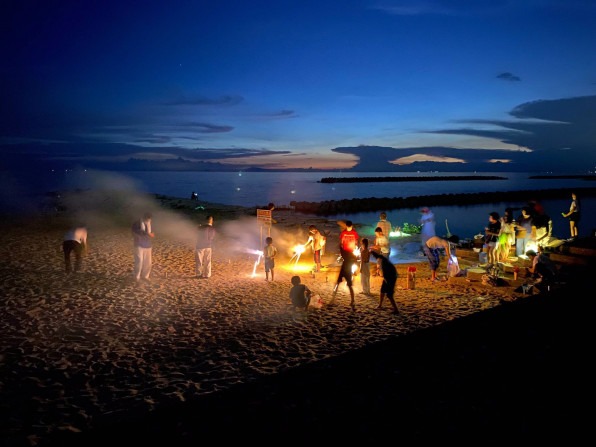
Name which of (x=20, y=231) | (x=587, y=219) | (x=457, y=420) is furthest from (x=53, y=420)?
(x=587, y=219)

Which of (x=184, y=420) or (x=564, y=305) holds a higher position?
(x=564, y=305)

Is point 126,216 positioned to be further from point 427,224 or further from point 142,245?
point 427,224

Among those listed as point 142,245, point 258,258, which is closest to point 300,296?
point 142,245

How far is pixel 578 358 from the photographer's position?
6105mm

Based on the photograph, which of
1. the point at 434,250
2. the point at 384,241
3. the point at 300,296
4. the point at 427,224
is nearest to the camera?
the point at 300,296

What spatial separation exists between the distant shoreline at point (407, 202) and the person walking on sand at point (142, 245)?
3715 cm

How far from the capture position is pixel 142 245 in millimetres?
11234

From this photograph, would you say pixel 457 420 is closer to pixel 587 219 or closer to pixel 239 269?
pixel 239 269

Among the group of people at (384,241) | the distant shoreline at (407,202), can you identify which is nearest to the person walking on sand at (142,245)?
the group of people at (384,241)

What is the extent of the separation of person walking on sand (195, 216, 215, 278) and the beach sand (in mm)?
442

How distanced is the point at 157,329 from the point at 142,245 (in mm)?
4146

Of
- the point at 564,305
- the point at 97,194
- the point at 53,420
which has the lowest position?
the point at 53,420

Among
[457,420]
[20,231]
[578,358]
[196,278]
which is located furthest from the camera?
[20,231]

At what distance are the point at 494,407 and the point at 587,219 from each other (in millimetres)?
52688
